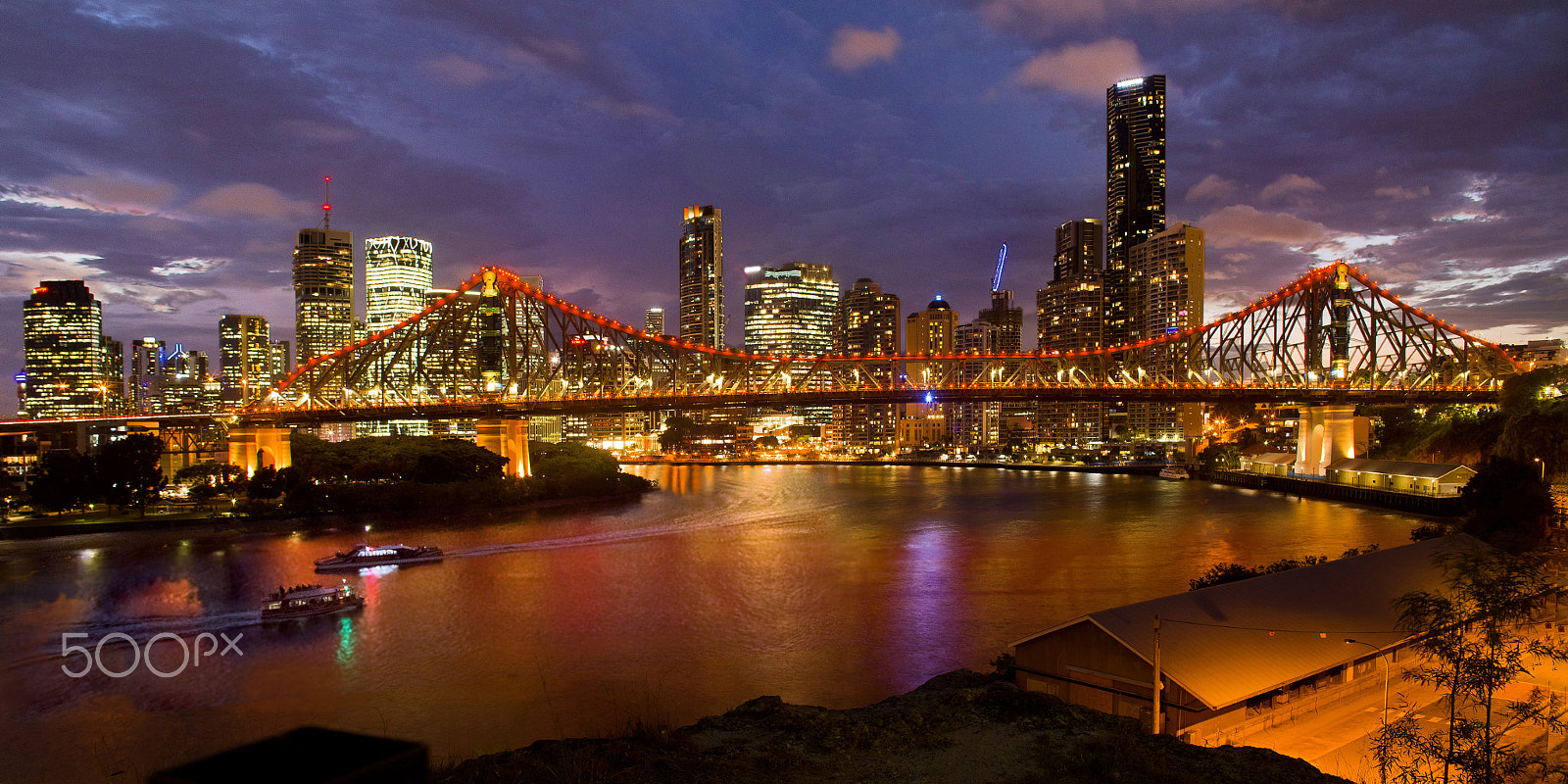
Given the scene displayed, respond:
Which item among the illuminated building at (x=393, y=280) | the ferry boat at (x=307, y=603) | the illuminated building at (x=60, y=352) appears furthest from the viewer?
the illuminated building at (x=393, y=280)

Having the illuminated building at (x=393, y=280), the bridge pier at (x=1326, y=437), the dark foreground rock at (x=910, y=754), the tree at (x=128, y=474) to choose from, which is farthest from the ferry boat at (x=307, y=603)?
the illuminated building at (x=393, y=280)

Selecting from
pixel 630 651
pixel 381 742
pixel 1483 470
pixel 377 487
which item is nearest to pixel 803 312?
pixel 377 487

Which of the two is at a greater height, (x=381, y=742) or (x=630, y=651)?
(x=381, y=742)

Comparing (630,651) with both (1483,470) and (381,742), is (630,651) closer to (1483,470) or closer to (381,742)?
(381,742)

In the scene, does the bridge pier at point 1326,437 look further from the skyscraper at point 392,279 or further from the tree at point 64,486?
the skyscraper at point 392,279

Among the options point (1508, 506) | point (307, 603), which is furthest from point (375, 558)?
point (1508, 506)

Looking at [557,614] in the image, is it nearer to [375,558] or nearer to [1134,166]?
[375,558]
